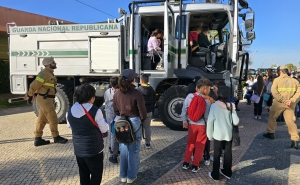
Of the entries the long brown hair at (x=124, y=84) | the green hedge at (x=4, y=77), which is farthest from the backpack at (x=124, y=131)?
the green hedge at (x=4, y=77)

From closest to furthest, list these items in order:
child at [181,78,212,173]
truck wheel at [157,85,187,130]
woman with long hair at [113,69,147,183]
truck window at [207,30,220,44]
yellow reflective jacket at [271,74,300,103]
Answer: woman with long hair at [113,69,147,183]
child at [181,78,212,173]
yellow reflective jacket at [271,74,300,103]
truck wheel at [157,85,187,130]
truck window at [207,30,220,44]

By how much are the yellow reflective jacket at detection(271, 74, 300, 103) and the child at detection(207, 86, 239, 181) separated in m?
2.41

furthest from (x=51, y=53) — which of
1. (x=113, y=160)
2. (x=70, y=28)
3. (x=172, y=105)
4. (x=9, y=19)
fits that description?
(x=9, y=19)

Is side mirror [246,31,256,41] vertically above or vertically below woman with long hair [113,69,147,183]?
above

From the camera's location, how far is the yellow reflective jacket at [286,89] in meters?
5.17

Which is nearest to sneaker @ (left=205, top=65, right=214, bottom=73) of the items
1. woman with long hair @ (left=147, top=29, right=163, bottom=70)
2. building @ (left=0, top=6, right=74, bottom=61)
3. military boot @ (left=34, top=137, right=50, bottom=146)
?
woman with long hair @ (left=147, top=29, right=163, bottom=70)

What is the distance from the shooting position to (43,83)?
194 inches

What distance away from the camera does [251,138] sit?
18.8 feet

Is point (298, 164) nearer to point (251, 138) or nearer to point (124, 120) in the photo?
point (251, 138)

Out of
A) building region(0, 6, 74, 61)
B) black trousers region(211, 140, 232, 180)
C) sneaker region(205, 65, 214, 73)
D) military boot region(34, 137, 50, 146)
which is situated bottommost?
military boot region(34, 137, 50, 146)

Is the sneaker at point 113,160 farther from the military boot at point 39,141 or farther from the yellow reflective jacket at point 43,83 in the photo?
the yellow reflective jacket at point 43,83

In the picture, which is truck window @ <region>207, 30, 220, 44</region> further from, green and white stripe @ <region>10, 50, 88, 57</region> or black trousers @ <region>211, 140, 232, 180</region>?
black trousers @ <region>211, 140, 232, 180</region>

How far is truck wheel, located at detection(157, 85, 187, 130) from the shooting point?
6.30 meters

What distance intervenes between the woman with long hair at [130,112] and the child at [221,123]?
0.98m
